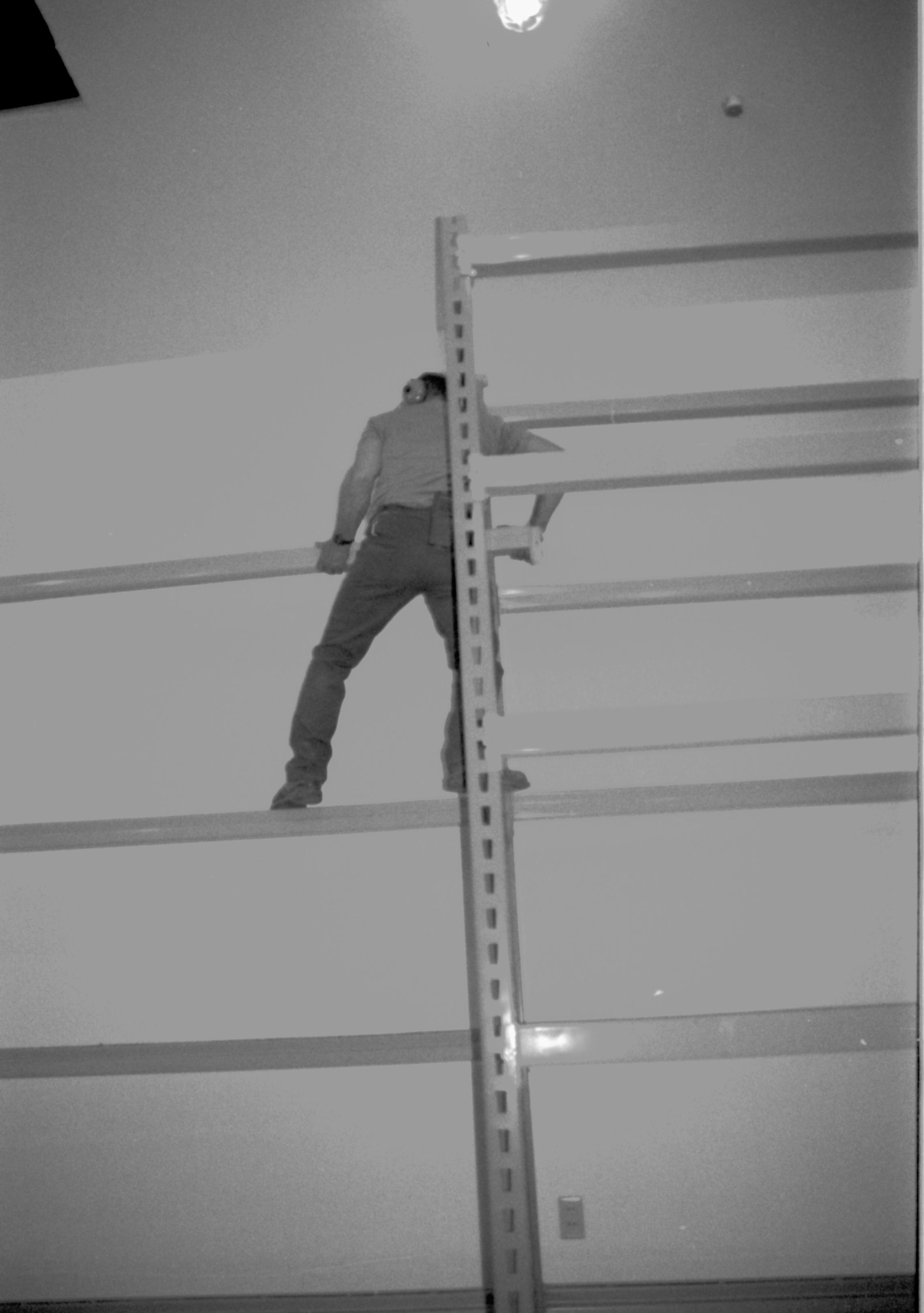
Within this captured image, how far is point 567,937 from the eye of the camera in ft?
5.58

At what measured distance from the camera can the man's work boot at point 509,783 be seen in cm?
131

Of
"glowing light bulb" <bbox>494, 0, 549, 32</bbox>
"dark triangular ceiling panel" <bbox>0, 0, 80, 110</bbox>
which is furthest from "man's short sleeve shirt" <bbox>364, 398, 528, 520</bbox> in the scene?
"dark triangular ceiling panel" <bbox>0, 0, 80, 110</bbox>

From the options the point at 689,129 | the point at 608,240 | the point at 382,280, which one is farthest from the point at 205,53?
the point at 608,240

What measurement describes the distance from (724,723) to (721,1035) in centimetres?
34

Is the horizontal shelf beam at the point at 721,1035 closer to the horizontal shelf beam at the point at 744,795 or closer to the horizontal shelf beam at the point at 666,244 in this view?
the horizontal shelf beam at the point at 744,795

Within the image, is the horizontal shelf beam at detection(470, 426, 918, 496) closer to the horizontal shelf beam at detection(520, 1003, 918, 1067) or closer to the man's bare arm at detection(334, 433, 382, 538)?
the man's bare arm at detection(334, 433, 382, 538)

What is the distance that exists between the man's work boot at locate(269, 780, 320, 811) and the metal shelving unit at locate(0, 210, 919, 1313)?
0.11 m

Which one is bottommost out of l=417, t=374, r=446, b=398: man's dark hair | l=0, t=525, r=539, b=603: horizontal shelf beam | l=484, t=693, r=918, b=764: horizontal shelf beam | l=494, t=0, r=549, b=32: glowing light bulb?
l=484, t=693, r=918, b=764: horizontal shelf beam

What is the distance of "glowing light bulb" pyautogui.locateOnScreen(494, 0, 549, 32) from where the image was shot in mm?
1722

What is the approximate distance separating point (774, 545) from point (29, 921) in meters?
1.44

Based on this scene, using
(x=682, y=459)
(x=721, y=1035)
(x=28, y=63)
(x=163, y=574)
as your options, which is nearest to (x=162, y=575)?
(x=163, y=574)

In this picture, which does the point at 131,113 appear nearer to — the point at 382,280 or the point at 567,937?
the point at 382,280

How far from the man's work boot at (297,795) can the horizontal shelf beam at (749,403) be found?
0.60 metres

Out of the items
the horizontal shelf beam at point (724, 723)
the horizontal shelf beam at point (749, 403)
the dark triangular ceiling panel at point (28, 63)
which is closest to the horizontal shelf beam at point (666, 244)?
the horizontal shelf beam at point (749, 403)
